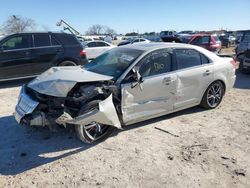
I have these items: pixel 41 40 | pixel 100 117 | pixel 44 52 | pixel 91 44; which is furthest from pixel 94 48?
pixel 100 117

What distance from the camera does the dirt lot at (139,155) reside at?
352 centimetres

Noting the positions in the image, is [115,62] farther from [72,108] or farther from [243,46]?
[243,46]

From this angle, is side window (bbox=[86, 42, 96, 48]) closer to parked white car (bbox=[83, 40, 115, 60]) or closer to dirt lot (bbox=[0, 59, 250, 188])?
parked white car (bbox=[83, 40, 115, 60])

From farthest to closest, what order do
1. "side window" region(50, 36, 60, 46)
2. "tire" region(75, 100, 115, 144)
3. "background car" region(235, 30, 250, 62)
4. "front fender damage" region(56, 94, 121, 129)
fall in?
"background car" region(235, 30, 250, 62), "side window" region(50, 36, 60, 46), "tire" region(75, 100, 115, 144), "front fender damage" region(56, 94, 121, 129)

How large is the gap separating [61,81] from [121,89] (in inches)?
38.7

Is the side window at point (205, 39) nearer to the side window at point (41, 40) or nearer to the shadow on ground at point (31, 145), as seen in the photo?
the side window at point (41, 40)

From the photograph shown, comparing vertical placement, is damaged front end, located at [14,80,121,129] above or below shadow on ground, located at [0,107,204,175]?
above

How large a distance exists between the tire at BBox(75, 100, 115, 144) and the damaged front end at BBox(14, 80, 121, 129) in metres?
0.05

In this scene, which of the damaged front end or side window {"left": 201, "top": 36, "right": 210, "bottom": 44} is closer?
the damaged front end

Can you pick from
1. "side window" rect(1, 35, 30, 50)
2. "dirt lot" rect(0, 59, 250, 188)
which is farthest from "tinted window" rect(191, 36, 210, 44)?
"dirt lot" rect(0, 59, 250, 188)

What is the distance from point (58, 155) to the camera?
4.14 metres

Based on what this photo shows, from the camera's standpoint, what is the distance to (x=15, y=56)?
29.1 feet

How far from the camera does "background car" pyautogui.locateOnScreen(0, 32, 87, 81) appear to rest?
8.77 m

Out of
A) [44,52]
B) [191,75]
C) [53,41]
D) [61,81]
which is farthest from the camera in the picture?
[53,41]
